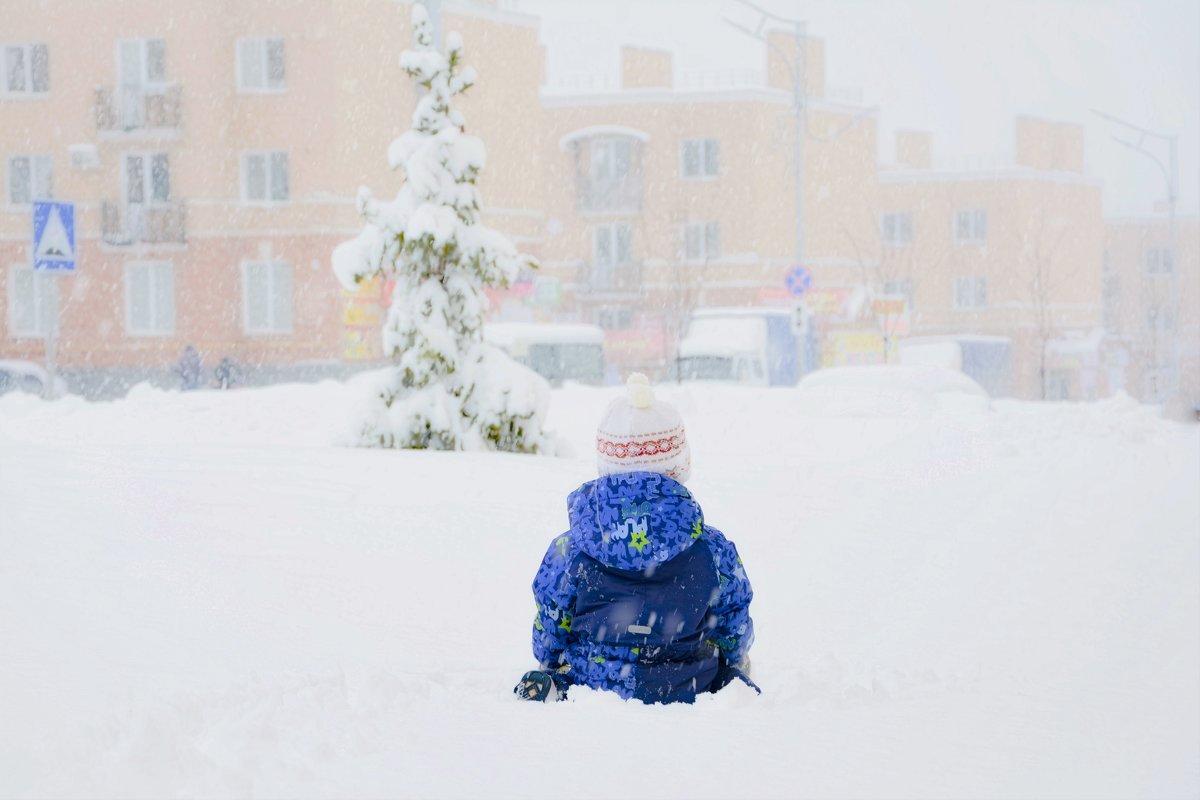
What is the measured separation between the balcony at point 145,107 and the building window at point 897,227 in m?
28.9

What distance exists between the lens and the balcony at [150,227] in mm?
36906

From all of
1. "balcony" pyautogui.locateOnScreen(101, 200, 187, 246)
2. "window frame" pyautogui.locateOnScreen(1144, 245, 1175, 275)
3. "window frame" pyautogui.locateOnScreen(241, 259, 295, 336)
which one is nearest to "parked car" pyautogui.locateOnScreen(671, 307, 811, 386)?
"window frame" pyautogui.locateOnScreen(241, 259, 295, 336)

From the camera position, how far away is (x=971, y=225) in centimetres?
5559

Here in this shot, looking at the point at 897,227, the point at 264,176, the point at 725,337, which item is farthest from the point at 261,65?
the point at 897,227

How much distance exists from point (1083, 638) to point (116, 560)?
16.4 feet

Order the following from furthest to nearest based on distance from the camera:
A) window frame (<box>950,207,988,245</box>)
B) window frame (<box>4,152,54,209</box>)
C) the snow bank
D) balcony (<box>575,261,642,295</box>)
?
window frame (<box>950,207,988,245</box>)
balcony (<box>575,261,642,295</box>)
window frame (<box>4,152,54,209</box>)
the snow bank

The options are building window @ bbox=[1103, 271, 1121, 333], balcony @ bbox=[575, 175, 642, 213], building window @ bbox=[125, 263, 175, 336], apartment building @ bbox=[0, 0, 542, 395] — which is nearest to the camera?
apartment building @ bbox=[0, 0, 542, 395]

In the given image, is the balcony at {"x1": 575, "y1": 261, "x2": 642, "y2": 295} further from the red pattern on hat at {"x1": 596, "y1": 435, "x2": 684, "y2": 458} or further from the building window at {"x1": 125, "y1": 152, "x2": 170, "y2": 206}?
the red pattern on hat at {"x1": 596, "y1": 435, "x2": 684, "y2": 458}

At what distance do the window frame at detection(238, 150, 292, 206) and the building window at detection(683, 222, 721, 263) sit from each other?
15210 millimetres

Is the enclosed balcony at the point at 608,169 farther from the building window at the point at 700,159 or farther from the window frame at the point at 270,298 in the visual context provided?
the window frame at the point at 270,298

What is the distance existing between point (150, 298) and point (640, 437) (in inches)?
1388

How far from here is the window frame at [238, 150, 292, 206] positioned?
37156 millimetres

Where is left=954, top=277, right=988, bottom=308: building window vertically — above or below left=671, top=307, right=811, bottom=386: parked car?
above

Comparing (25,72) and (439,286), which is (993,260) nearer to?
(25,72)
